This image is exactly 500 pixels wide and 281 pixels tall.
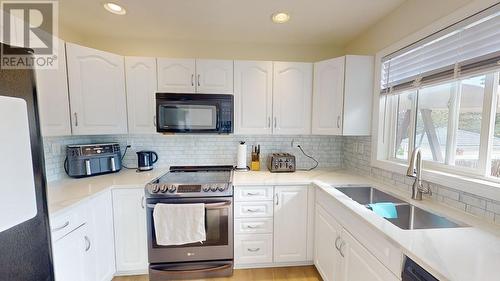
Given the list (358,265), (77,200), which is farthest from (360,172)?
(77,200)

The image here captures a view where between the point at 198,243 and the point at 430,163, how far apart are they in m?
1.96

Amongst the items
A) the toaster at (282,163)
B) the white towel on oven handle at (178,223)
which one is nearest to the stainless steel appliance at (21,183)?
the white towel on oven handle at (178,223)

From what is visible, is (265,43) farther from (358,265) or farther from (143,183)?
(358,265)

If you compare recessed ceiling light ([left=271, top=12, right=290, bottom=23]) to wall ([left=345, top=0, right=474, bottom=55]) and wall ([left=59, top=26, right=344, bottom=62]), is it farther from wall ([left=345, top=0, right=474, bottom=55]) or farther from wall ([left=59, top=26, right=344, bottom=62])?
wall ([left=345, top=0, right=474, bottom=55])

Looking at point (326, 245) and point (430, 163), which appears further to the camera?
point (326, 245)

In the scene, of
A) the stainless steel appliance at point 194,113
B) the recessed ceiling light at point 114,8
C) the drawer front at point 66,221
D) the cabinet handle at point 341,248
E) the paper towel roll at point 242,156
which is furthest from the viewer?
the paper towel roll at point 242,156

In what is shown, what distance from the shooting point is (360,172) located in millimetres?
2268

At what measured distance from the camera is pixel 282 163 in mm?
2373

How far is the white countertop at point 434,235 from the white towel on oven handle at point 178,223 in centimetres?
32

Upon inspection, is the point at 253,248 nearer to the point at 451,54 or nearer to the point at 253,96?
the point at 253,96

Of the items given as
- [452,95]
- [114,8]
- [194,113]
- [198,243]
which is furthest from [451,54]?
[114,8]

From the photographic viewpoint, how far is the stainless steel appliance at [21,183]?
0.69 metres

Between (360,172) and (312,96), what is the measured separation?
0.94 metres

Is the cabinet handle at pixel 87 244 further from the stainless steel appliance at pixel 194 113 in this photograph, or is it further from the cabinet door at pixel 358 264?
the cabinet door at pixel 358 264
